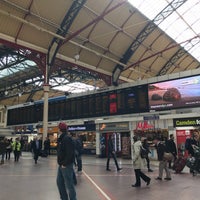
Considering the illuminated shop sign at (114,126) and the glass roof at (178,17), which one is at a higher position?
the glass roof at (178,17)

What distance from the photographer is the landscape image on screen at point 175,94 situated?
13953mm

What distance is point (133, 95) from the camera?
54.7 ft

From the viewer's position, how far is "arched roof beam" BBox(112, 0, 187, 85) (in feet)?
65.1

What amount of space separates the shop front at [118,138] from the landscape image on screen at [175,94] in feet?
9.24

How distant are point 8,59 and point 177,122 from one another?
19.6 metres

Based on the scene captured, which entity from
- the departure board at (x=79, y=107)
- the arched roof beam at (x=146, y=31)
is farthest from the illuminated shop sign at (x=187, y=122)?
the arched roof beam at (x=146, y=31)

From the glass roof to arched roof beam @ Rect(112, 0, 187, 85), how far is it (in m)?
0.37

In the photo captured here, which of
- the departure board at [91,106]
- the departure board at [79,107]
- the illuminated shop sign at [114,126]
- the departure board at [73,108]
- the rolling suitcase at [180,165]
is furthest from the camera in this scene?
the departure board at [73,108]

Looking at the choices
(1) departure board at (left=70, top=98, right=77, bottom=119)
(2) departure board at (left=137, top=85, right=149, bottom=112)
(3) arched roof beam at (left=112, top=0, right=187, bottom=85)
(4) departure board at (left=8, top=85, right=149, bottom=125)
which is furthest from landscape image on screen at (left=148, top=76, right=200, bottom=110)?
(3) arched roof beam at (left=112, top=0, right=187, bottom=85)

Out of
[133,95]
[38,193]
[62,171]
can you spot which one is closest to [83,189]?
[38,193]

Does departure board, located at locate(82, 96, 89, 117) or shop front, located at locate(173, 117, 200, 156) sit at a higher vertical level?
departure board, located at locate(82, 96, 89, 117)

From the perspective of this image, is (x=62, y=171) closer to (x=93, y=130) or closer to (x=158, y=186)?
(x=158, y=186)

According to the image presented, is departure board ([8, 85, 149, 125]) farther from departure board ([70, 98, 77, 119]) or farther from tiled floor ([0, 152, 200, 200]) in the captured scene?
tiled floor ([0, 152, 200, 200])

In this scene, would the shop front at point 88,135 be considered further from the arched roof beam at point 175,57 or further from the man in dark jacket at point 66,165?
the man in dark jacket at point 66,165
